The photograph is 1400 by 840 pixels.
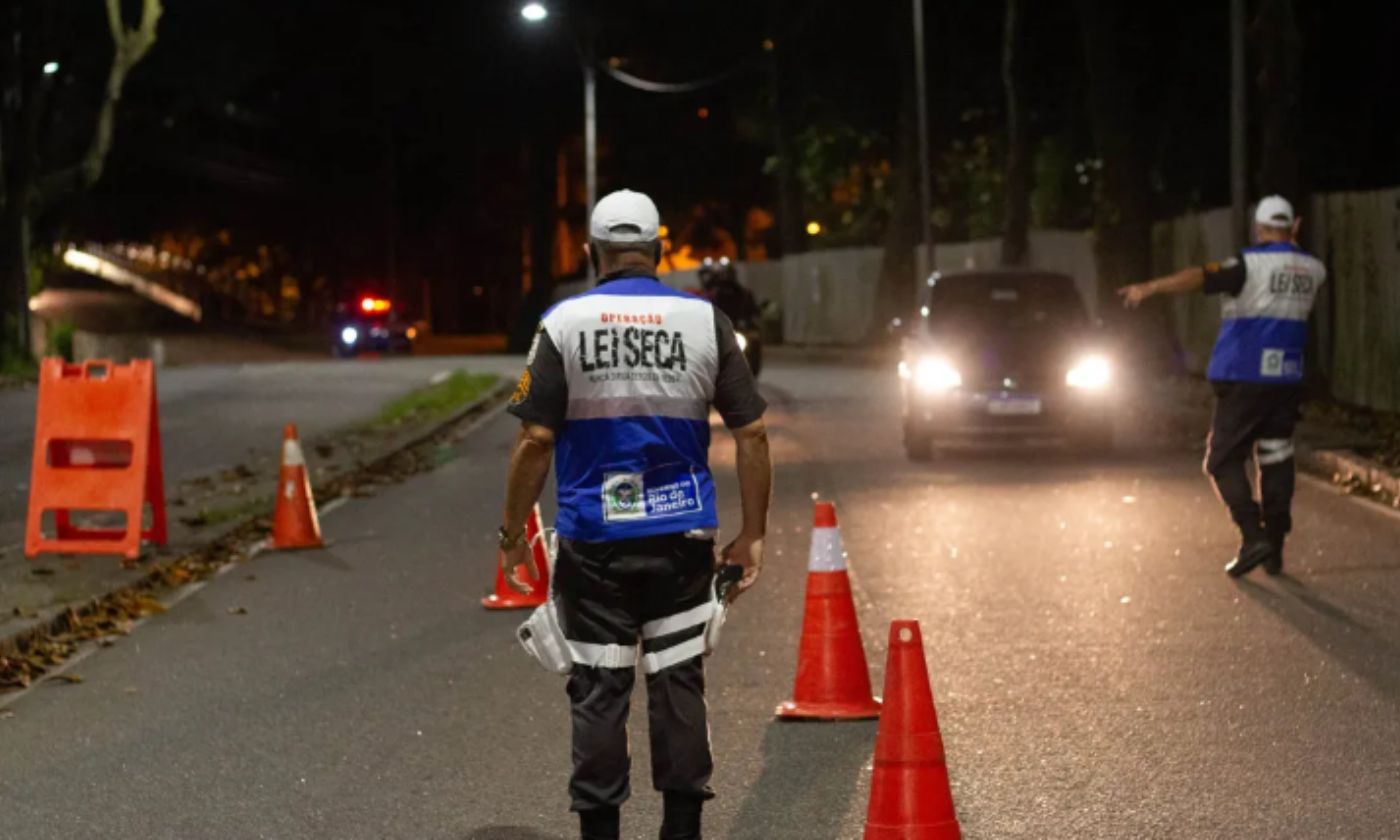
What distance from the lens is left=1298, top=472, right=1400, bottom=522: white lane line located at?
15.6m

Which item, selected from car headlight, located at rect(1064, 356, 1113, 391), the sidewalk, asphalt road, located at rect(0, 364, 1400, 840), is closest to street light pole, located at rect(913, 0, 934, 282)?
the sidewalk

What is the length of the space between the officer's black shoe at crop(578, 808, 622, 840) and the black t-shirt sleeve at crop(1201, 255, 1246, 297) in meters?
6.96

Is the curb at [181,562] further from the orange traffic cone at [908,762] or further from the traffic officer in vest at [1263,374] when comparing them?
the traffic officer in vest at [1263,374]

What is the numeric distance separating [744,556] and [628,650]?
0.42 metres

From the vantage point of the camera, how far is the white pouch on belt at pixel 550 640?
20.4 ft

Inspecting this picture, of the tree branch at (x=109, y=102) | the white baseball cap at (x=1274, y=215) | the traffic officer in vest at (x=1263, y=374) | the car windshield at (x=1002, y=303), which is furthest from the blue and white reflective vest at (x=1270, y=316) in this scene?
the tree branch at (x=109, y=102)

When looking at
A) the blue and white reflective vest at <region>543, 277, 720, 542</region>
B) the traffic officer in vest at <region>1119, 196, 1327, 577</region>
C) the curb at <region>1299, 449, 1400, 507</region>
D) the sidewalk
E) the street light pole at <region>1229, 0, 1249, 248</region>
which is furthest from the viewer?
the street light pole at <region>1229, 0, 1249, 248</region>

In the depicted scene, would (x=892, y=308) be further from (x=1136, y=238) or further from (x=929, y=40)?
(x=1136, y=238)

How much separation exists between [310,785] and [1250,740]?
3217 millimetres

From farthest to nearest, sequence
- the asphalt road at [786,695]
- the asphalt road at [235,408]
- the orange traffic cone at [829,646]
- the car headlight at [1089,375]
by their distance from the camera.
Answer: the asphalt road at [235,408], the car headlight at [1089,375], the orange traffic cone at [829,646], the asphalt road at [786,695]

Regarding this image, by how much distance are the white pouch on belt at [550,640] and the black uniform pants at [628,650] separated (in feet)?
0.08

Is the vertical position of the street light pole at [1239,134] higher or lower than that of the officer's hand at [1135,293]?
higher

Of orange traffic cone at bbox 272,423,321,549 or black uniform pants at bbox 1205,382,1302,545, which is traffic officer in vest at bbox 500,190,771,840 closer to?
black uniform pants at bbox 1205,382,1302,545

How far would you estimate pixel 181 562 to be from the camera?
1384cm
